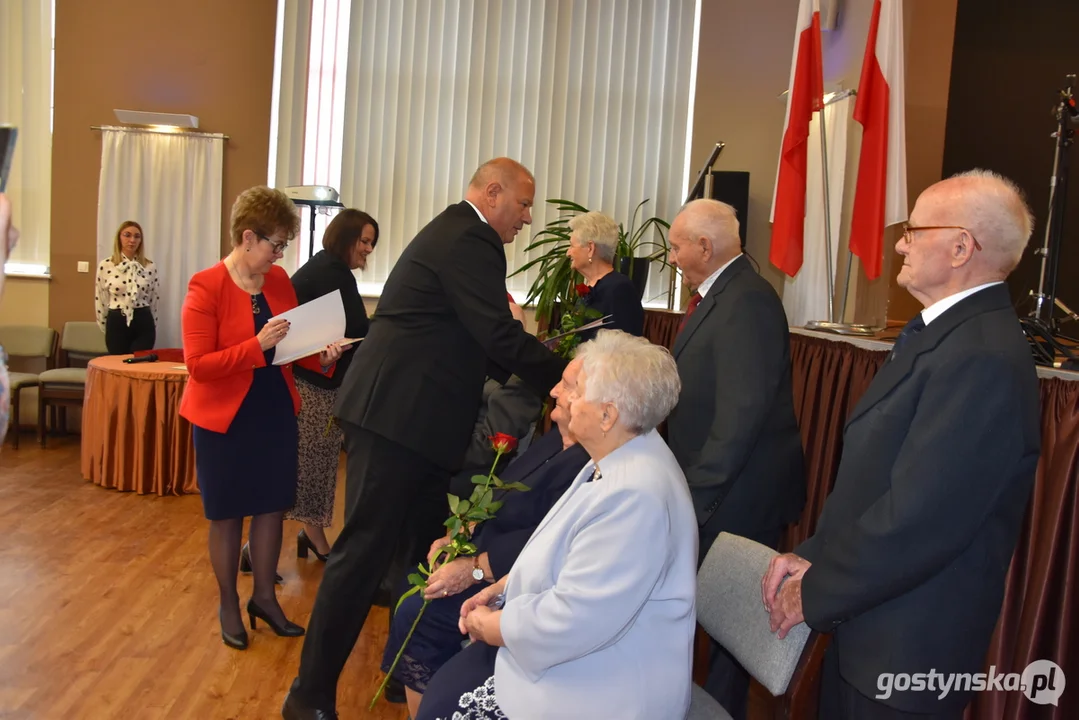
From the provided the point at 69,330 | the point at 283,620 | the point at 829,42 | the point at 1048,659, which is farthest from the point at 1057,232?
the point at 69,330

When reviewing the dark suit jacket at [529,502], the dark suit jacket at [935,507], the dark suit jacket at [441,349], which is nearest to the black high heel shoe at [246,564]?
the dark suit jacket at [441,349]

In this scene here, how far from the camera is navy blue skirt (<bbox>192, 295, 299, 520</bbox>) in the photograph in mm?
3111

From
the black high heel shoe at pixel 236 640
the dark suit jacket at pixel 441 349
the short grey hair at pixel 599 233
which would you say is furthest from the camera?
the short grey hair at pixel 599 233

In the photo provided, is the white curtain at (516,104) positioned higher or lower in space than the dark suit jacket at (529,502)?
higher

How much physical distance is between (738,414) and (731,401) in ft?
0.13

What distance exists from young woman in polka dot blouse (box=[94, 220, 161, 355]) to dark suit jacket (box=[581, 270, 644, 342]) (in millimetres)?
4273

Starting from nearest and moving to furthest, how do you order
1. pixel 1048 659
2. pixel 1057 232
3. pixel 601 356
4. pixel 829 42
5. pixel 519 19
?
pixel 601 356, pixel 1048 659, pixel 1057 232, pixel 829 42, pixel 519 19

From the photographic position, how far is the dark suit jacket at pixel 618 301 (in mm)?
3955

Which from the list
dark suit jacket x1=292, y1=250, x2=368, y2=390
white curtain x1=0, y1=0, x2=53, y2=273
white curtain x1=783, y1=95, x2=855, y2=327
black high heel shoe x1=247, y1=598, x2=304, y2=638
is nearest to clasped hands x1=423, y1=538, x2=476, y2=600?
black high heel shoe x1=247, y1=598, x2=304, y2=638

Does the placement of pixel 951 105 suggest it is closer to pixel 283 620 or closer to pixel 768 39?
pixel 768 39

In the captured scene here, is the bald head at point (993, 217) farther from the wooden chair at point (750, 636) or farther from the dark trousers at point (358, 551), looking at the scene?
the dark trousers at point (358, 551)

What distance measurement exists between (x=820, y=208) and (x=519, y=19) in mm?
3339

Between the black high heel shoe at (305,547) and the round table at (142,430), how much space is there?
1.45 m

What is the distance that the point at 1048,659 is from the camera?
2.06 meters
